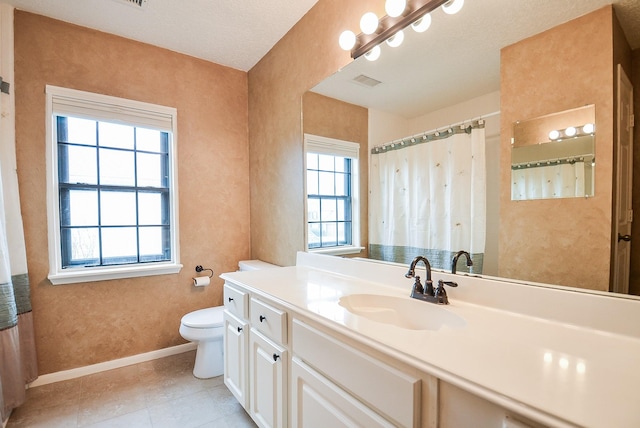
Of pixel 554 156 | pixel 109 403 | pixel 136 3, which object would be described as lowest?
pixel 109 403

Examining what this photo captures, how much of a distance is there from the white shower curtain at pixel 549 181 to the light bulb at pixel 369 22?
1.02 meters

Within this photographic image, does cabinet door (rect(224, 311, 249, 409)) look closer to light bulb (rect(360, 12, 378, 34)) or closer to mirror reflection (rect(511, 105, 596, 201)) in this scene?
mirror reflection (rect(511, 105, 596, 201))

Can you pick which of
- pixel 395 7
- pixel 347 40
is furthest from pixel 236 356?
pixel 395 7

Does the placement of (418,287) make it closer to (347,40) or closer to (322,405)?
(322,405)

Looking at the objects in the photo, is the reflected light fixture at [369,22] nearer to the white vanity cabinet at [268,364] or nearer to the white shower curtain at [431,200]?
the white shower curtain at [431,200]

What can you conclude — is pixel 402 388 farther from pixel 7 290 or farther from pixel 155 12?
pixel 155 12

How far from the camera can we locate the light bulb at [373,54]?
1.53 m

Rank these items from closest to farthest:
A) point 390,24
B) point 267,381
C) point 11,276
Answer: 1. point 267,381
2. point 390,24
3. point 11,276

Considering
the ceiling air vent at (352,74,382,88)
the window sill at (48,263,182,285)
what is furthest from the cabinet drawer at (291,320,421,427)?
the window sill at (48,263,182,285)

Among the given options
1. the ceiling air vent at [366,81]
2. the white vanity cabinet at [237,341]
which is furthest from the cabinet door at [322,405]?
the ceiling air vent at [366,81]

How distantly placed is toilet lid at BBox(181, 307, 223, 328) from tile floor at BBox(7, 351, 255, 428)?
1.43 feet

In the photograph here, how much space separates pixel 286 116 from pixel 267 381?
1834 millimetres

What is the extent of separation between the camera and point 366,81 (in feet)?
5.29

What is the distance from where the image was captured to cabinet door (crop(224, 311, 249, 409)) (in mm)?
1515
